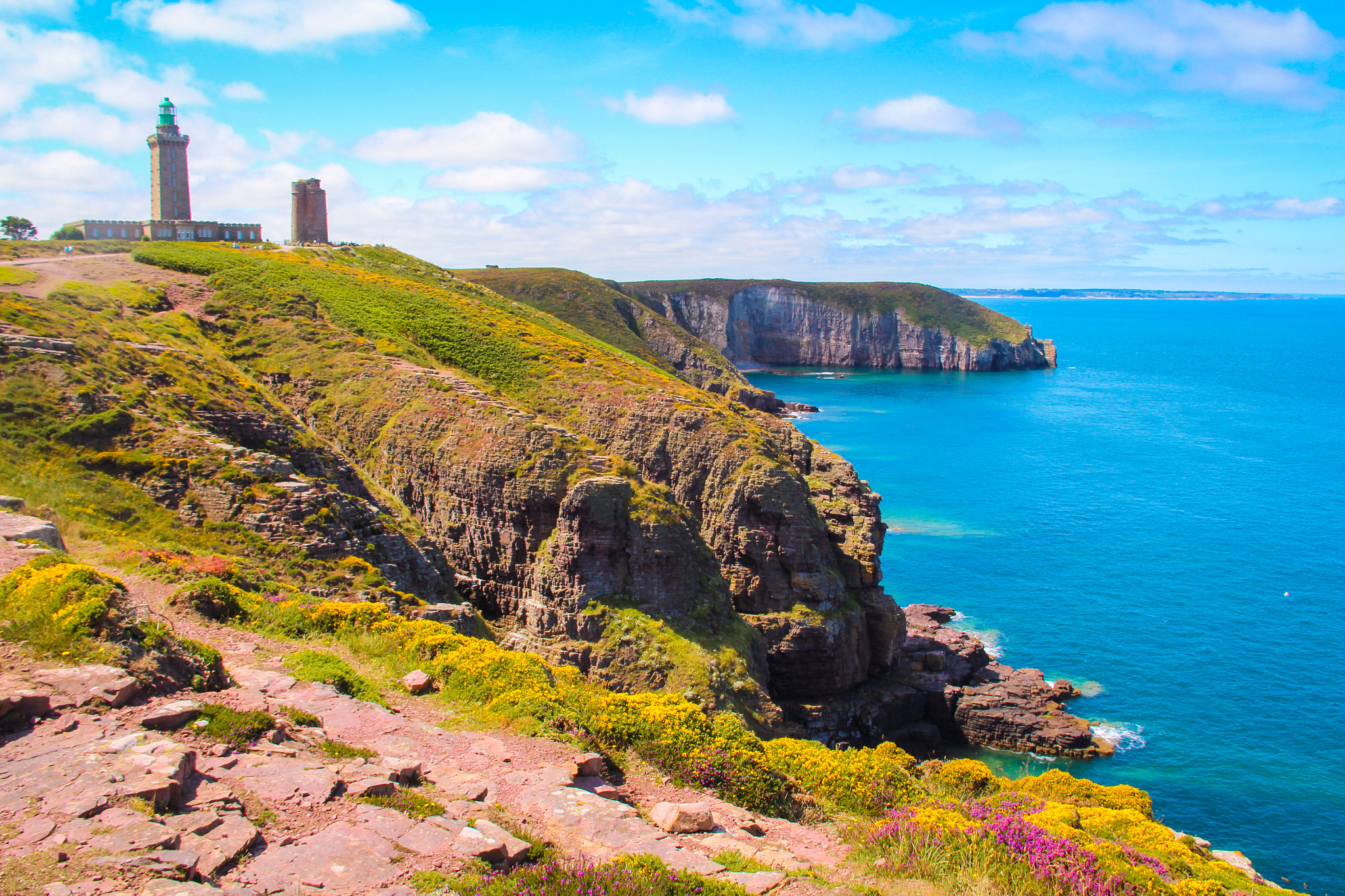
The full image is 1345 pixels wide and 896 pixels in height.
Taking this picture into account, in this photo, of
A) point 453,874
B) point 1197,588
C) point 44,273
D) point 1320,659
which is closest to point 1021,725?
point 1320,659

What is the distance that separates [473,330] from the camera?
6500 centimetres

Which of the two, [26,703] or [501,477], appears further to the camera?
[501,477]

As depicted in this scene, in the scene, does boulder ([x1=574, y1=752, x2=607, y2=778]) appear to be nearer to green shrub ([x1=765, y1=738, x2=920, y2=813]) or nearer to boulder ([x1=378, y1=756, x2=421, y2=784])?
boulder ([x1=378, y1=756, x2=421, y2=784])

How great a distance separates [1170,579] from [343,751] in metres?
73.5

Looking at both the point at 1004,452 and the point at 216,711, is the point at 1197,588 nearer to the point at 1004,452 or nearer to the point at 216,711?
the point at 1004,452

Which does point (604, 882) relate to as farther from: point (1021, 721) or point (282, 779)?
point (1021, 721)

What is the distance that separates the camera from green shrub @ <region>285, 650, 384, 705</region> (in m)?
19.2

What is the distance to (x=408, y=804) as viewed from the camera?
44.7 feet

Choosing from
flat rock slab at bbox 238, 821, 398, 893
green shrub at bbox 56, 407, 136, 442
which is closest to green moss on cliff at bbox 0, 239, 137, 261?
green shrub at bbox 56, 407, 136, 442

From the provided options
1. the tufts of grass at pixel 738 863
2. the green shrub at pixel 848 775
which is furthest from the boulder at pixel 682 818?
the green shrub at pixel 848 775

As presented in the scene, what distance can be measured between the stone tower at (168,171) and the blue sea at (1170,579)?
83.3 metres

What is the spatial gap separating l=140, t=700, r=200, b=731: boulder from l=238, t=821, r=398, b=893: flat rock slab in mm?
4061

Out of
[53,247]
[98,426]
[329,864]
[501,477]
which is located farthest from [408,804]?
[53,247]

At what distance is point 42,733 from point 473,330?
54.1 metres
